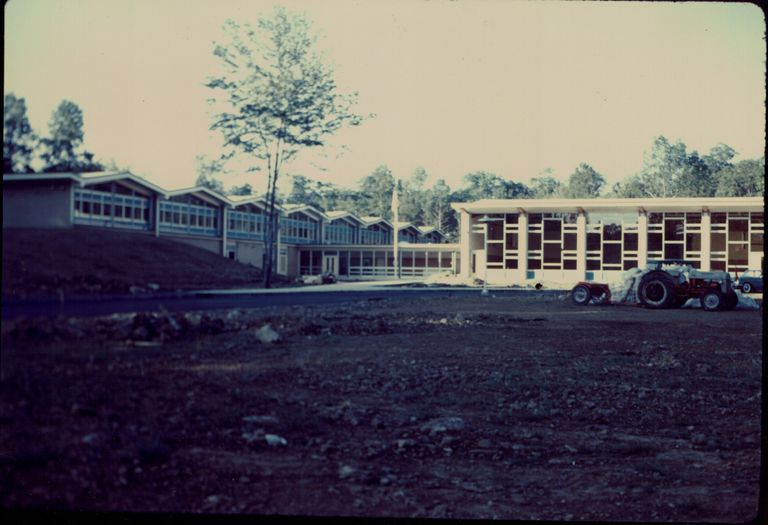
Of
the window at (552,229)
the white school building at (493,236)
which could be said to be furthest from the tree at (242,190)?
the window at (552,229)

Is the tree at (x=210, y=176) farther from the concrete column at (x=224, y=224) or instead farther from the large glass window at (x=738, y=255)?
the large glass window at (x=738, y=255)

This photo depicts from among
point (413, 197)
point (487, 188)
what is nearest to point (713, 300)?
point (487, 188)

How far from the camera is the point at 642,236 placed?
10.4 ft

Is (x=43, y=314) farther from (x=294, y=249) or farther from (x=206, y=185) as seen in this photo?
(x=294, y=249)

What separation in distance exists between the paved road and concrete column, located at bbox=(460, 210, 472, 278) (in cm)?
11

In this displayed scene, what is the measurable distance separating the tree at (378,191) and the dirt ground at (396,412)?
1.47 ft

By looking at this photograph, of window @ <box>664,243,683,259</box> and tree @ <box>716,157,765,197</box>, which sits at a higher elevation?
tree @ <box>716,157,765,197</box>

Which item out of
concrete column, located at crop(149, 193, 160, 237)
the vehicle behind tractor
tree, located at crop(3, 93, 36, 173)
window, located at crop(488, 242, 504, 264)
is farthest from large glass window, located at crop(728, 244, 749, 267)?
tree, located at crop(3, 93, 36, 173)

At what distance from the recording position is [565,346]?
3193mm

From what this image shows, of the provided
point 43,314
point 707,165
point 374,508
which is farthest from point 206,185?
point 707,165

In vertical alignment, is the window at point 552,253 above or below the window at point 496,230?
below

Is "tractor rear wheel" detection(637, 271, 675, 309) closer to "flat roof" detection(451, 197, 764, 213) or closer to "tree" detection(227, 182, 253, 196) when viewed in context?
"flat roof" detection(451, 197, 764, 213)

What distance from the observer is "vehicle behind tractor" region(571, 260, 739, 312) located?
3229mm

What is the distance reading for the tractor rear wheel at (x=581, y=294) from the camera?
3283 mm
